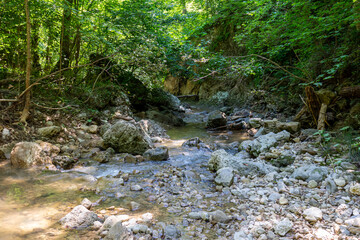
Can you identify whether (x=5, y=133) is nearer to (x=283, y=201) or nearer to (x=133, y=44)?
(x=133, y=44)

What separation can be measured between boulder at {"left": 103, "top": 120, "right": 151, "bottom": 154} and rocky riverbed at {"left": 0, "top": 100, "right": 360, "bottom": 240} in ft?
0.09

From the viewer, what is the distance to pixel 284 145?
16.4 feet

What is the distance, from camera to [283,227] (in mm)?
2035

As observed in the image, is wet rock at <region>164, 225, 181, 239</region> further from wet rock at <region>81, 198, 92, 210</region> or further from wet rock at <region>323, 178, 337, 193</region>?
wet rock at <region>323, 178, 337, 193</region>

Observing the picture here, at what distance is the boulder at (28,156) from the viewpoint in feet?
11.9

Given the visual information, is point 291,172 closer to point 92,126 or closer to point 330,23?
point 330,23

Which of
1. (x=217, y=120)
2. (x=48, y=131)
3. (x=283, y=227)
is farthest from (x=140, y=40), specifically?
(x=283, y=227)

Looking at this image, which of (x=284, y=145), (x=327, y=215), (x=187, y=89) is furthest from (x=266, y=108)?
(x=187, y=89)

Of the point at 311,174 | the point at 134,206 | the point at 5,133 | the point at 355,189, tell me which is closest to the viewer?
the point at 355,189

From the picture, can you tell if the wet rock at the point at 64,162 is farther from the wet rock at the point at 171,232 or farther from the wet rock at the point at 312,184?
the wet rock at the point at 312,184

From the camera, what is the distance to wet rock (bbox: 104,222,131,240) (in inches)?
75.8

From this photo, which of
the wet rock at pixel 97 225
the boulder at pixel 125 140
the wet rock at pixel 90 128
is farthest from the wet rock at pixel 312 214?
the wet rock at pixel 90 128

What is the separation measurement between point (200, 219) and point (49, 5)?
17.8 ft

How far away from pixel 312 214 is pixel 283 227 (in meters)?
0.43
